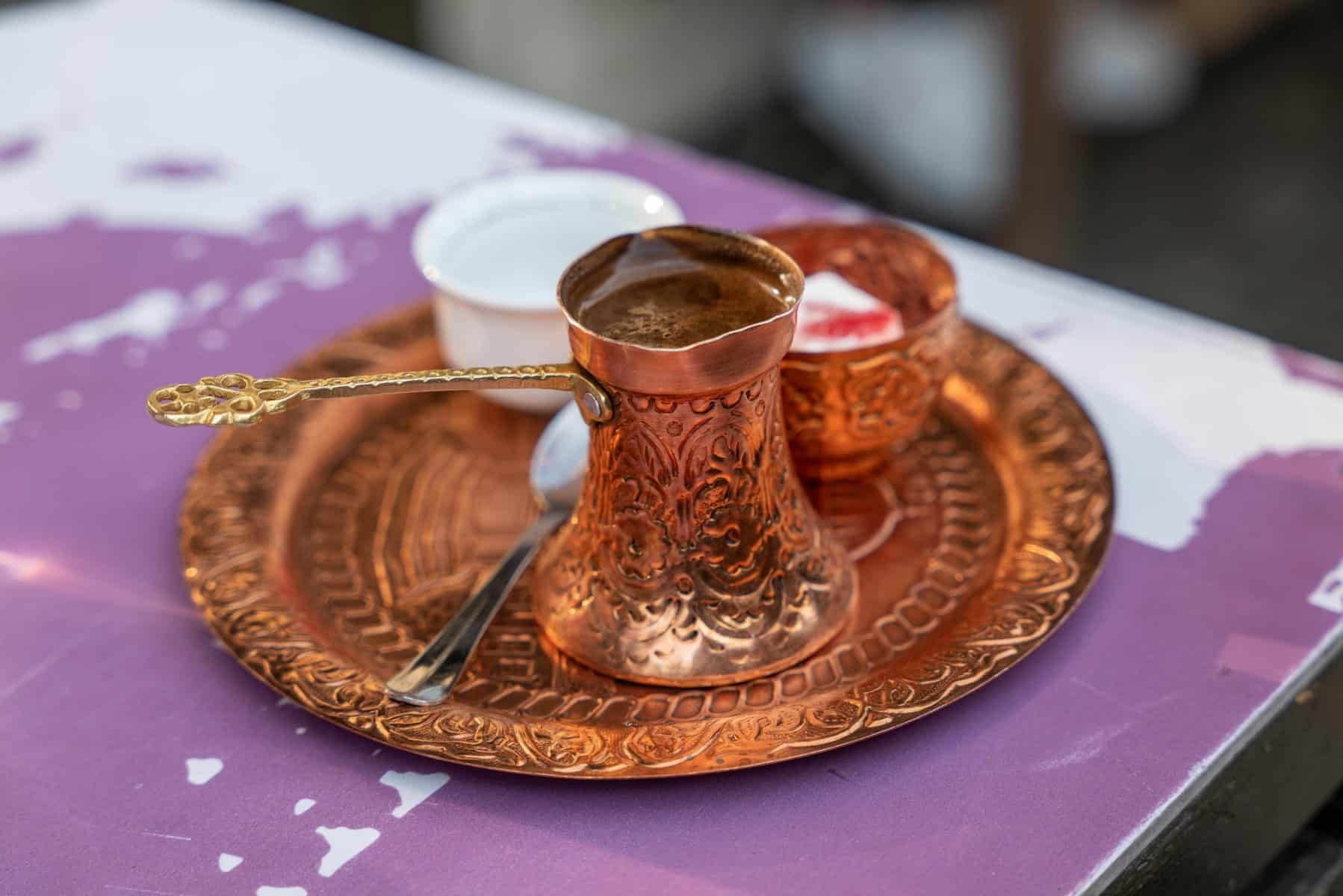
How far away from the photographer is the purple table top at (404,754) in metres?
0.51

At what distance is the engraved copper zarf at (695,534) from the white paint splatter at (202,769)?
15 centimetres

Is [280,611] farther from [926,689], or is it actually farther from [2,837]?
[926,689]

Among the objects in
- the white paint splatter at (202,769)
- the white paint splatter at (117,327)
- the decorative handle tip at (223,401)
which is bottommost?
the white paint splatter at (117,327)

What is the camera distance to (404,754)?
1.82ft

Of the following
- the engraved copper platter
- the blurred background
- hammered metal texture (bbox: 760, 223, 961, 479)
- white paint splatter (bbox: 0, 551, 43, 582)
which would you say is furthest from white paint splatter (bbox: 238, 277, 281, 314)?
the blurred background

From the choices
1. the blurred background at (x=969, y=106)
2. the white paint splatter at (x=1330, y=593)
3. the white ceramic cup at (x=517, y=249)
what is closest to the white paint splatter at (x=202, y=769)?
the white ceramic cup at (x=517, y=249)

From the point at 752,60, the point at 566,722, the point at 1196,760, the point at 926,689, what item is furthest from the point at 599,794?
the point at 752,60

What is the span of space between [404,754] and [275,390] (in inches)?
6.5

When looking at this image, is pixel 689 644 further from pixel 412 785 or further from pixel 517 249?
pixel 517 249

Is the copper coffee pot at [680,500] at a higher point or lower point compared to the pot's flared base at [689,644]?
higher

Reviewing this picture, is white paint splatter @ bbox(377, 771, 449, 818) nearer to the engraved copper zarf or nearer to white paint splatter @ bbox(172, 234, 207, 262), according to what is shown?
the engraved copper zarf

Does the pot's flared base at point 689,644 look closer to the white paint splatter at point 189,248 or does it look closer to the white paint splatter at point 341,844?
→ the white paint splatter at point 341,844

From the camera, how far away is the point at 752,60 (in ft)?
7.35

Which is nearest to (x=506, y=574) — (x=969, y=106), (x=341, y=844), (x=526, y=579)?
(x=526, y=579)
